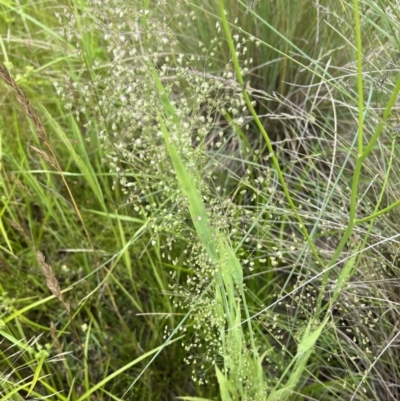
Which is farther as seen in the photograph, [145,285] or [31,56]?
[31,56]

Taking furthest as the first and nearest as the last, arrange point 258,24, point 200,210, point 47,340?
point 258,24
point 47,340
point 200,210

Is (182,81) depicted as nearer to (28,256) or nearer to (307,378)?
(28,256)

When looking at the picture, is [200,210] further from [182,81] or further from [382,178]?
[182,81]

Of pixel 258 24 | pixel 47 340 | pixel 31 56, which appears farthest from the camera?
pixel 31 56

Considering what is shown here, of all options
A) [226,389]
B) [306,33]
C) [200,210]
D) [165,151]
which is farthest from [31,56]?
[226,389]

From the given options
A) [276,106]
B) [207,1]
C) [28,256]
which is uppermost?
[207,1]

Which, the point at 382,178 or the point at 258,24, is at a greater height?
the point at 258,24

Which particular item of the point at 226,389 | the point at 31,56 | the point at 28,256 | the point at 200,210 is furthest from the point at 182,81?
the point at 226,389
